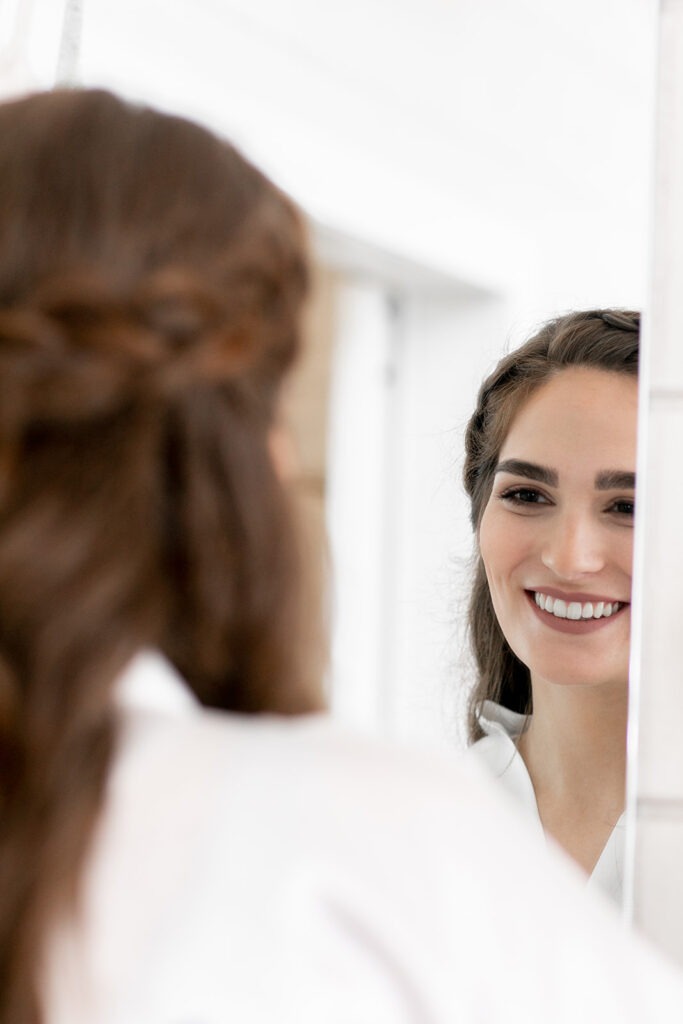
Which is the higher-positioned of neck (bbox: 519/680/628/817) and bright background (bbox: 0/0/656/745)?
bright background (bbox: 0/0/656/745)

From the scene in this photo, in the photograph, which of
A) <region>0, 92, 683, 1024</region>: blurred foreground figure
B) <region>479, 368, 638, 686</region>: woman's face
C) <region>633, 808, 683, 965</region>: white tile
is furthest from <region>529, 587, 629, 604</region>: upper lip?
<region>0, 92, 683, 1024</region>: blurred foreground figure

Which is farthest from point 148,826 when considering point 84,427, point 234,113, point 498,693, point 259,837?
point 234,113

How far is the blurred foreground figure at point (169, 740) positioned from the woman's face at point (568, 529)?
40cm

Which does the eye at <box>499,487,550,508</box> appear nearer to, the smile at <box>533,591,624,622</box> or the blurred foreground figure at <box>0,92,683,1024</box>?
the smile at <box>533,591,624,622</box>

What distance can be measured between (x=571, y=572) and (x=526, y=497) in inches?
2.7

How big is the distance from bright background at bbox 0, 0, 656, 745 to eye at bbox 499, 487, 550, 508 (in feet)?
0.14

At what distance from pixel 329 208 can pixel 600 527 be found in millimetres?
316

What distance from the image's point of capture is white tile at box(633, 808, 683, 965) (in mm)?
989

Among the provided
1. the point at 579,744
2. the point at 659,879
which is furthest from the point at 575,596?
the point at 659,879

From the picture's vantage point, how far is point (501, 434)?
0.95 meters

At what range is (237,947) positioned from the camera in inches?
20.5

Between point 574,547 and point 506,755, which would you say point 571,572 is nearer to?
point 574,547

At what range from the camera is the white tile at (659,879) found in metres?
0.99

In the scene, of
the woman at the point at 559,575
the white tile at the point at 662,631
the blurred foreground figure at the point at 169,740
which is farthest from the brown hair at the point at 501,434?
the blurred foreground figure at the point at 169,740
